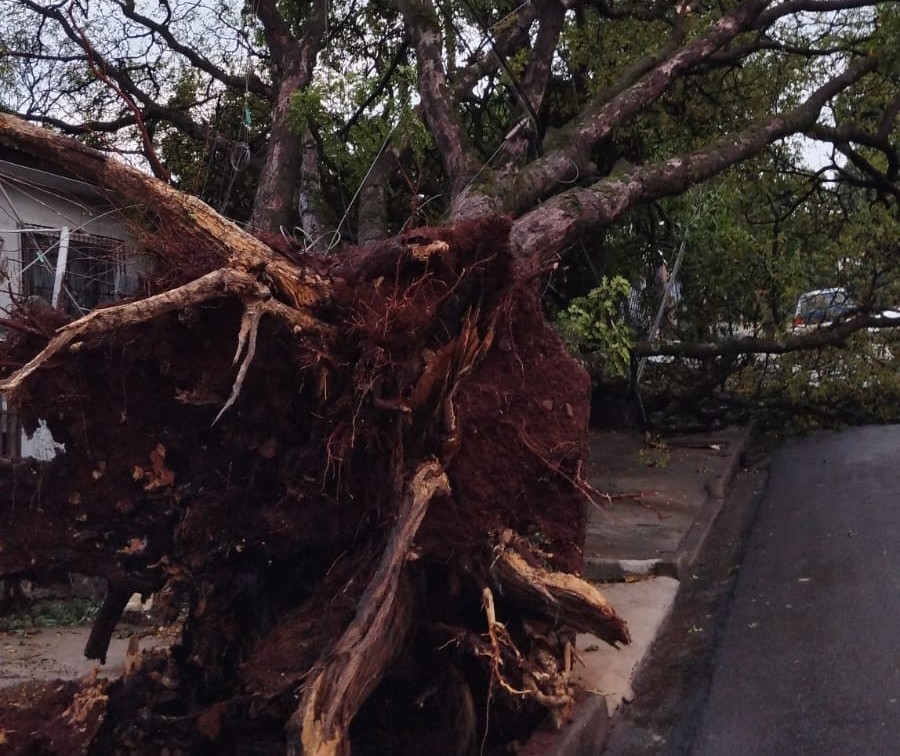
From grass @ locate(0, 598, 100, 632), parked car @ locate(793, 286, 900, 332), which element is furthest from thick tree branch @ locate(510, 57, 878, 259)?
grass @ locate(0, 598, 100, 632)

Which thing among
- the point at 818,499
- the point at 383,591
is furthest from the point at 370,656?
the point at 818,499

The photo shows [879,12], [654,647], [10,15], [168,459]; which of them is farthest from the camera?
[10,15]

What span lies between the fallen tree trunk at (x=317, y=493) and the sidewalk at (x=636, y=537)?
0.43 metres

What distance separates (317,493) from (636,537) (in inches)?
184

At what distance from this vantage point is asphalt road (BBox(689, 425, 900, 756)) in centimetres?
445

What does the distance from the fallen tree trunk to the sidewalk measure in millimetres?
435

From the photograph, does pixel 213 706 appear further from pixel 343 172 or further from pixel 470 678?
pixel 343 172

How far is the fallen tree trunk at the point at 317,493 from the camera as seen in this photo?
3701 mm

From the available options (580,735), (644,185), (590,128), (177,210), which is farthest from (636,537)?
(177,210)

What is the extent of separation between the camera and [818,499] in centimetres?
914

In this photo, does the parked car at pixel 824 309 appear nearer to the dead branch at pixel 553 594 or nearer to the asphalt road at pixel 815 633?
the asphalt road at pixel 815 633

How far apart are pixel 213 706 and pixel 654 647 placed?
2.99 m

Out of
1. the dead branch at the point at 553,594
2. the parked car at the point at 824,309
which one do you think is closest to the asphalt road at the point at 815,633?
the dead branch at the point at 553,594

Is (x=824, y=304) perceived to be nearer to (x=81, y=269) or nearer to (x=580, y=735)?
(x=81, y=269)
